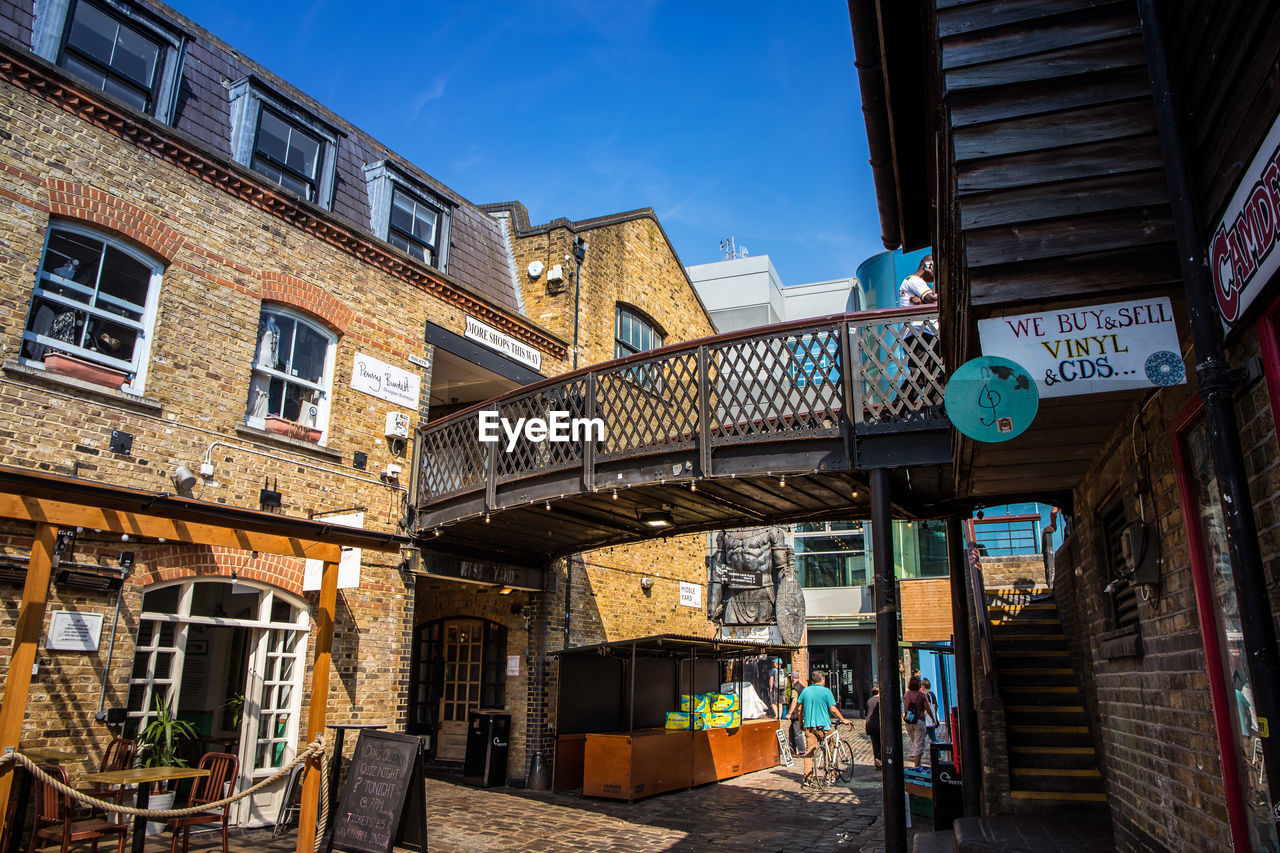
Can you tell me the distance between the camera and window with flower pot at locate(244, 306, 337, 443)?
9.91 m

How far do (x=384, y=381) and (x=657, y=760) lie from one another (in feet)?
22.4

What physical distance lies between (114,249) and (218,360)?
151 cm

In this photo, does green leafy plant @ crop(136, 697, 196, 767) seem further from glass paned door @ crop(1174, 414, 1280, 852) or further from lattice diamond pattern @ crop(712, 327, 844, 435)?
glass paned door @ crop(1174, 414, 1280, 852)

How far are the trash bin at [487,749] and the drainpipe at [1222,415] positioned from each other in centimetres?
1207

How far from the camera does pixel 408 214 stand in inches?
509

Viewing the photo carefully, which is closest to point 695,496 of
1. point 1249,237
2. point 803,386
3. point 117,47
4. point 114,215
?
point 803,386

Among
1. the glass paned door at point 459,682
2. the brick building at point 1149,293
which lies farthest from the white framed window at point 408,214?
the brick building at point 1149,293

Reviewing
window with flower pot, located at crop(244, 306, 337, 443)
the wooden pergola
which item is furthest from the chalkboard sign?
window with flower pot, located at crop(244, 306, 337, 443)

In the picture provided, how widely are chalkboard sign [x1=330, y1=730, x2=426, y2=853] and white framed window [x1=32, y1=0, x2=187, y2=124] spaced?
295 inches

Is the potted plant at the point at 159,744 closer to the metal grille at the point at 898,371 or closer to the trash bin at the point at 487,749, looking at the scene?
the trash bin at the point at 487,749

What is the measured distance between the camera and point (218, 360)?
368 inches

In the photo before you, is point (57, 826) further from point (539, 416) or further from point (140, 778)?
point (539, 416)

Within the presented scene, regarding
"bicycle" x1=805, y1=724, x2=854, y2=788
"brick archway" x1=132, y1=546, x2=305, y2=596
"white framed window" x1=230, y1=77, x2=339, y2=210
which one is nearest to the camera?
"brick archway" x1=132, y1=546, x2=305, y2=596

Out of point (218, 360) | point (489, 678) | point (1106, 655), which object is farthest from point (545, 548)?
point (1106, 655)
